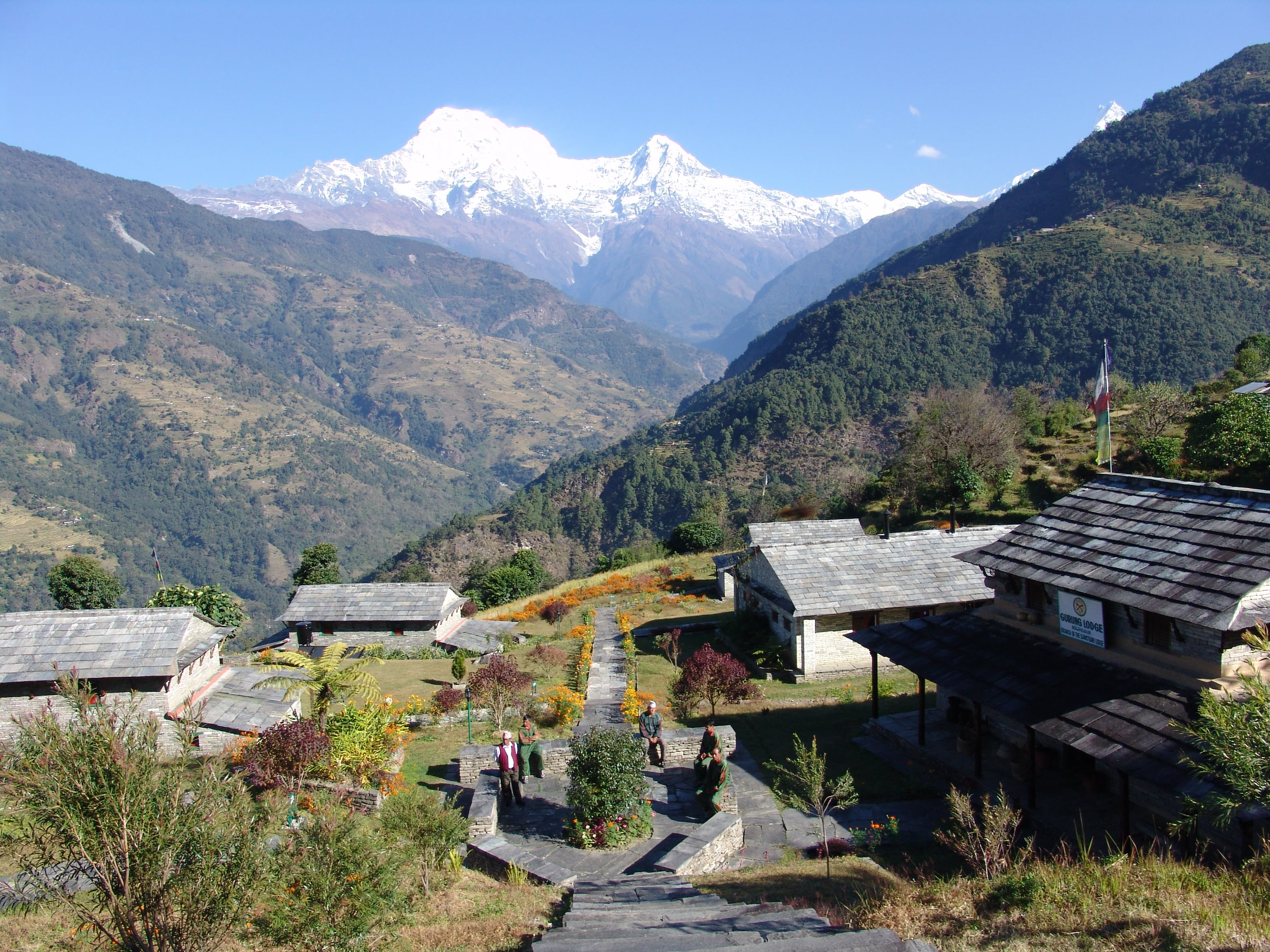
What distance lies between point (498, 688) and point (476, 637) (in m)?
19.3

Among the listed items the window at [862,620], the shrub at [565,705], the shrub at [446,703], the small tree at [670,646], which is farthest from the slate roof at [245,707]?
the window at [862,620]

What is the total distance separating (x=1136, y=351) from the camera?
3403 inches

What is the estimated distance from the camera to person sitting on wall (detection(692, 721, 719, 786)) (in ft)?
44.8

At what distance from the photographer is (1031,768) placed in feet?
41.1

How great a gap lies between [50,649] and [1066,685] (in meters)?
28.0

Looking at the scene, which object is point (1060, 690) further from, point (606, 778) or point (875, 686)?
point (606, 778)

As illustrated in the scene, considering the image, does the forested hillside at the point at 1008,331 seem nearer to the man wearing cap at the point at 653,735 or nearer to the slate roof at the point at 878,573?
the slate roof at the point at 878,573

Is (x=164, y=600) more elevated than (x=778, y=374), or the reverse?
(x=778, y=374)

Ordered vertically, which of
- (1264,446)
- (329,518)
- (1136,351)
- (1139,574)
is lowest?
(329,518)

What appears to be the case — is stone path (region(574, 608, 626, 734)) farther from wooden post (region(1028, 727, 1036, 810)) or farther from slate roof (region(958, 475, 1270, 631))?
slate roof (region(958, 475, 1270, 631))

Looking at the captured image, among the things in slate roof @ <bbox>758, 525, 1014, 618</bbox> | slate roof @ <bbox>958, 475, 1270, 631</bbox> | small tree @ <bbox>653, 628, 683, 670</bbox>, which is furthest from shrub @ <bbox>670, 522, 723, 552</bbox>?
slate roof @ <bbox>958, 475, 1270, 631</bbox>

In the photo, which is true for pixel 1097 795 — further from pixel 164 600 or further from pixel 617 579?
pixel 164 600

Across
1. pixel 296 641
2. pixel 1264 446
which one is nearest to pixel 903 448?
pixel 1264 446

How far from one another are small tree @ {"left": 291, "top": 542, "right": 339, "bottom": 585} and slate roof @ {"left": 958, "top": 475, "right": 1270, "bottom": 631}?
4454cm
